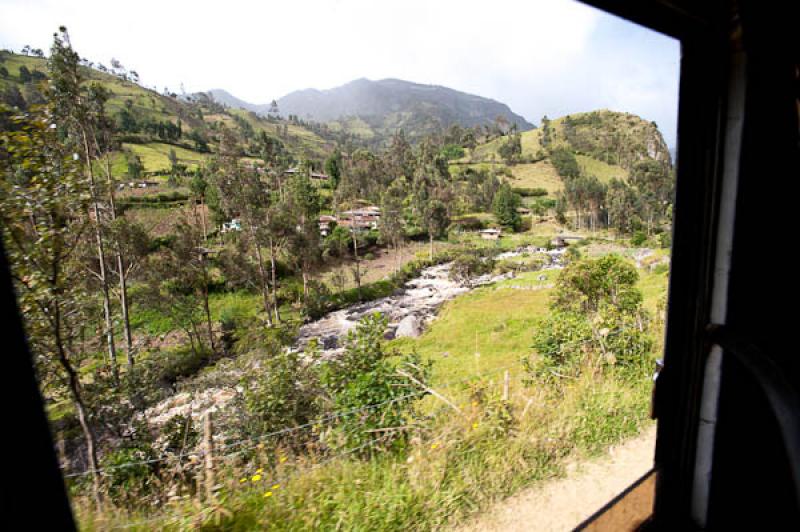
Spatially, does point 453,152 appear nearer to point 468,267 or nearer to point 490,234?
point 490,234

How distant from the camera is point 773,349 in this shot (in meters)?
1.05

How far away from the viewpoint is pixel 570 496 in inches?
81.3

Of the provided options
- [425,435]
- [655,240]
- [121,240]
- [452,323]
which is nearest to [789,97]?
[425,435]

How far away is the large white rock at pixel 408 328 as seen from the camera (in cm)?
1450

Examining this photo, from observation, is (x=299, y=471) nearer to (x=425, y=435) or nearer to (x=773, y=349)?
(x=425, y=435)

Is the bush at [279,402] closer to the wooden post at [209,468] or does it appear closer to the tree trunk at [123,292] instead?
the wooden post at [209,468]

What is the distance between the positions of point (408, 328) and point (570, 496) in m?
12.8

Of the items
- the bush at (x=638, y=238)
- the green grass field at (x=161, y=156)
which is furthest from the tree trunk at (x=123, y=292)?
the bush at (x=638, y=238)

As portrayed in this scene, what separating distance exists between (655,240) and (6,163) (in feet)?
95.6

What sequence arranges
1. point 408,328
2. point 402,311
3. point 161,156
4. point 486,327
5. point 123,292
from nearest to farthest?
point 123,292
point 486,327
point 408,328
point 402,311
point 161,156

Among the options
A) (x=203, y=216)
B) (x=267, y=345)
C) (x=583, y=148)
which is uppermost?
→ (x=583, y=148)

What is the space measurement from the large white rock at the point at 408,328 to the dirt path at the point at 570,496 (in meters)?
12.0

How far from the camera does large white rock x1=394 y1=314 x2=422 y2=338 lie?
14.5 metres

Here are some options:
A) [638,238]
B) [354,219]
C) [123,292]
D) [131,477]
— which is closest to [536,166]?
[638,238]
